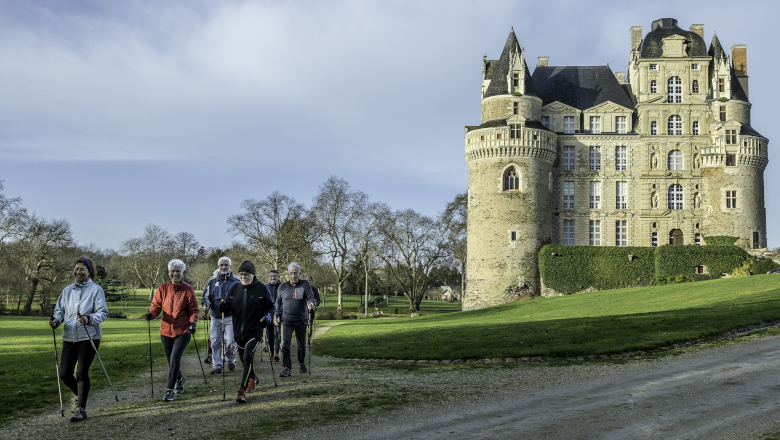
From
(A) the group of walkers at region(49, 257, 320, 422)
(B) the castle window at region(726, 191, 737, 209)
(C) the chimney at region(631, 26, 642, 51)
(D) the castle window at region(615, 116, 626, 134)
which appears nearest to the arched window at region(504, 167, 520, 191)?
(D) the castle window at region(615, 116, 626, 134)

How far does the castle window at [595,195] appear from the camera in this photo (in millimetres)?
51281

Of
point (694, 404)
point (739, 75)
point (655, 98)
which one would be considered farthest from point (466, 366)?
point (739, 75)

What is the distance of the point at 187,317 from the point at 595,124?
157 ft

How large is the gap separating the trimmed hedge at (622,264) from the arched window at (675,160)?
311 inches

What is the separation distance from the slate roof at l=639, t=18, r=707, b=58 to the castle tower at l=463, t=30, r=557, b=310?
10896 mm

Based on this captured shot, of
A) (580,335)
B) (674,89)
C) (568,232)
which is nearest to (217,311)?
Answer: (580,335)

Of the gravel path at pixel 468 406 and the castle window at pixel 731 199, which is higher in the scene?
the castle window at pixel 731 199

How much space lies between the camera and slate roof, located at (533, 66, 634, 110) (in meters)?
52.9

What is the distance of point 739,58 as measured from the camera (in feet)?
175

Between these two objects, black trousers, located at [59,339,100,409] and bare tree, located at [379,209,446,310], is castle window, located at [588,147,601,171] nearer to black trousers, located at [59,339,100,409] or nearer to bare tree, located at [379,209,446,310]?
bare tree, located at [379,209,446,310]

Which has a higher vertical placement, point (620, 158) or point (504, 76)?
point (504, 76)

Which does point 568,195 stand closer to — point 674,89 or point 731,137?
point 674,89

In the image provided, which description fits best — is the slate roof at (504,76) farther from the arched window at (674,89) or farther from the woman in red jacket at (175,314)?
the woman in red jacket at (175,314)

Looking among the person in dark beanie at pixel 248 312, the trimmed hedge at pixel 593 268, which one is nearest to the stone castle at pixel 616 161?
the trimmed hedge at pixel 593 268
